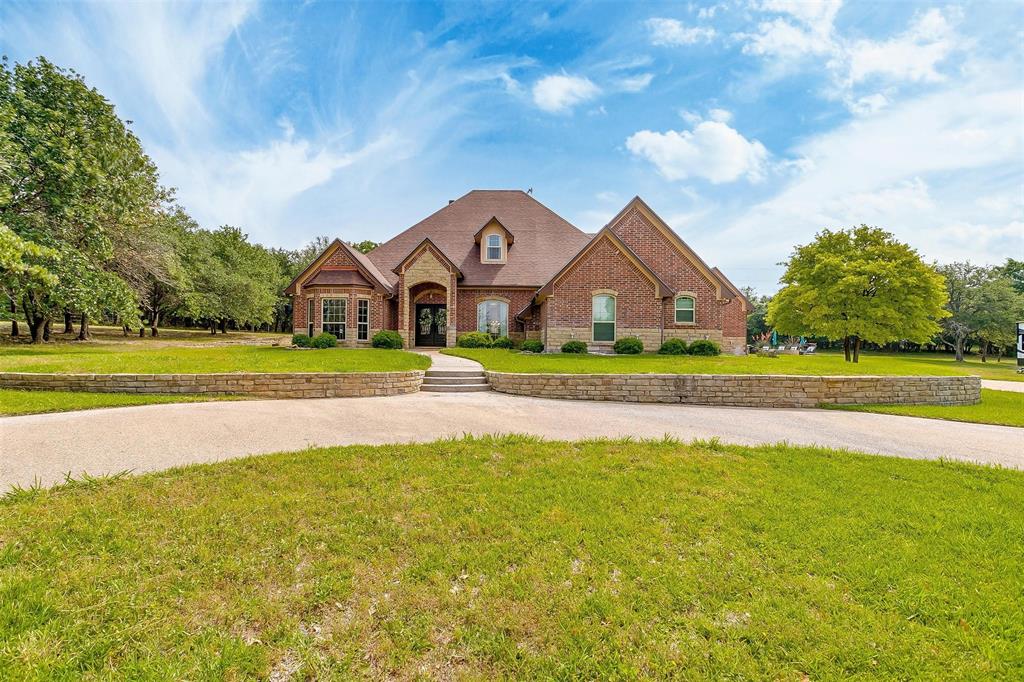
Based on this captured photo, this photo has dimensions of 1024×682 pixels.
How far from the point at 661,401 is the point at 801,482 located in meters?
5.45

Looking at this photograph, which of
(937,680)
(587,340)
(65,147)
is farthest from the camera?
(587,340)

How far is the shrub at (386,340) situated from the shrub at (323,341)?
6.16ft

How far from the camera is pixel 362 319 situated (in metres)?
21.2

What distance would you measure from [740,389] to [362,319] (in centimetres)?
1742

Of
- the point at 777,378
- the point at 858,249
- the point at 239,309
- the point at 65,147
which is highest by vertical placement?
the point at 65,147

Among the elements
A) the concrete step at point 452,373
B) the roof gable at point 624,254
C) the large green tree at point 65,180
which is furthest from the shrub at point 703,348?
the large green tree at point 65,180

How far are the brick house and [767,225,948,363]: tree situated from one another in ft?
16.7

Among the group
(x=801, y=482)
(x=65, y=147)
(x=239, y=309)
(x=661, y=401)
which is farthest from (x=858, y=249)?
(x=239, y=309)

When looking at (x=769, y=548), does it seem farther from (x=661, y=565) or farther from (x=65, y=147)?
(x=65, y=147)

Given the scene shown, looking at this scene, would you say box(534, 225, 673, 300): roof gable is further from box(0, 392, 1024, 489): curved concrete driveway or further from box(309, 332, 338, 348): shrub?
Result: box(309, 332, 338, 348): shrub

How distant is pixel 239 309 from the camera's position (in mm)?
39094

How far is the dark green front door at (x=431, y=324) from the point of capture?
2302cm

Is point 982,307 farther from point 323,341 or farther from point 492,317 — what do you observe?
point 323,341

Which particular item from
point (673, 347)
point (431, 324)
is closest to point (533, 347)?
point (673, 347)
